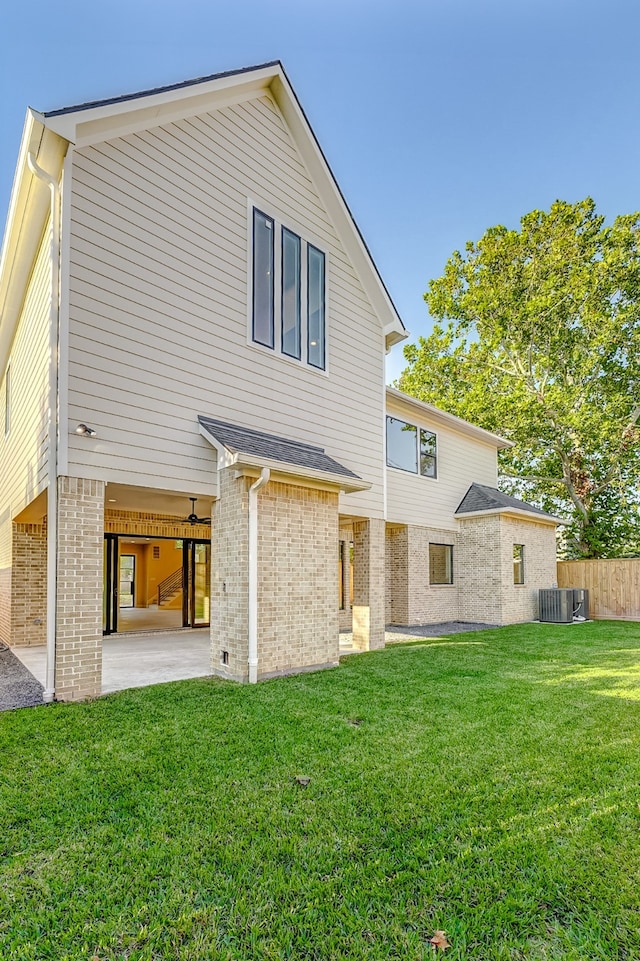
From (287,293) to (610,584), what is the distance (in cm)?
1418

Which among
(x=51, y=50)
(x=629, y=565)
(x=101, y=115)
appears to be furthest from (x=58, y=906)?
(x=629, y=565)

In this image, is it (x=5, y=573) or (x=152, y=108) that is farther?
(x=5, y=573)

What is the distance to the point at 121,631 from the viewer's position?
1214 cm

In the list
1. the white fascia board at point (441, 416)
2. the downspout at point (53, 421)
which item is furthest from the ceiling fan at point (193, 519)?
the white fascia board at point (441, 416)

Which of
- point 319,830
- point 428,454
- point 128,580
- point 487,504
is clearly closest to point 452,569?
point 487,504

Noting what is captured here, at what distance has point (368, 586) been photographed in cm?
991

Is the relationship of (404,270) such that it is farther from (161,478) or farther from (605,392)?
(161,478)

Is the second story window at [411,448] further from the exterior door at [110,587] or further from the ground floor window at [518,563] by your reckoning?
the exterior door at [110,587]

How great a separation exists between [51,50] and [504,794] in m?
14.6

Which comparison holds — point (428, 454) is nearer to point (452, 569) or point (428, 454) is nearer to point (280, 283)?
point (452, 569)

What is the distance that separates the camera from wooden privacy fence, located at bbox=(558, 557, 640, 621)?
52.0ft

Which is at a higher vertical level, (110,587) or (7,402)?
(7,402)

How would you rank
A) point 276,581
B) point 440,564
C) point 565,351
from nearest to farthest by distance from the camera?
point 276,581
point 440,564
point 565,351

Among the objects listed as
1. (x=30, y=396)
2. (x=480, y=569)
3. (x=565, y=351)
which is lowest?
(x=480, y=569)
